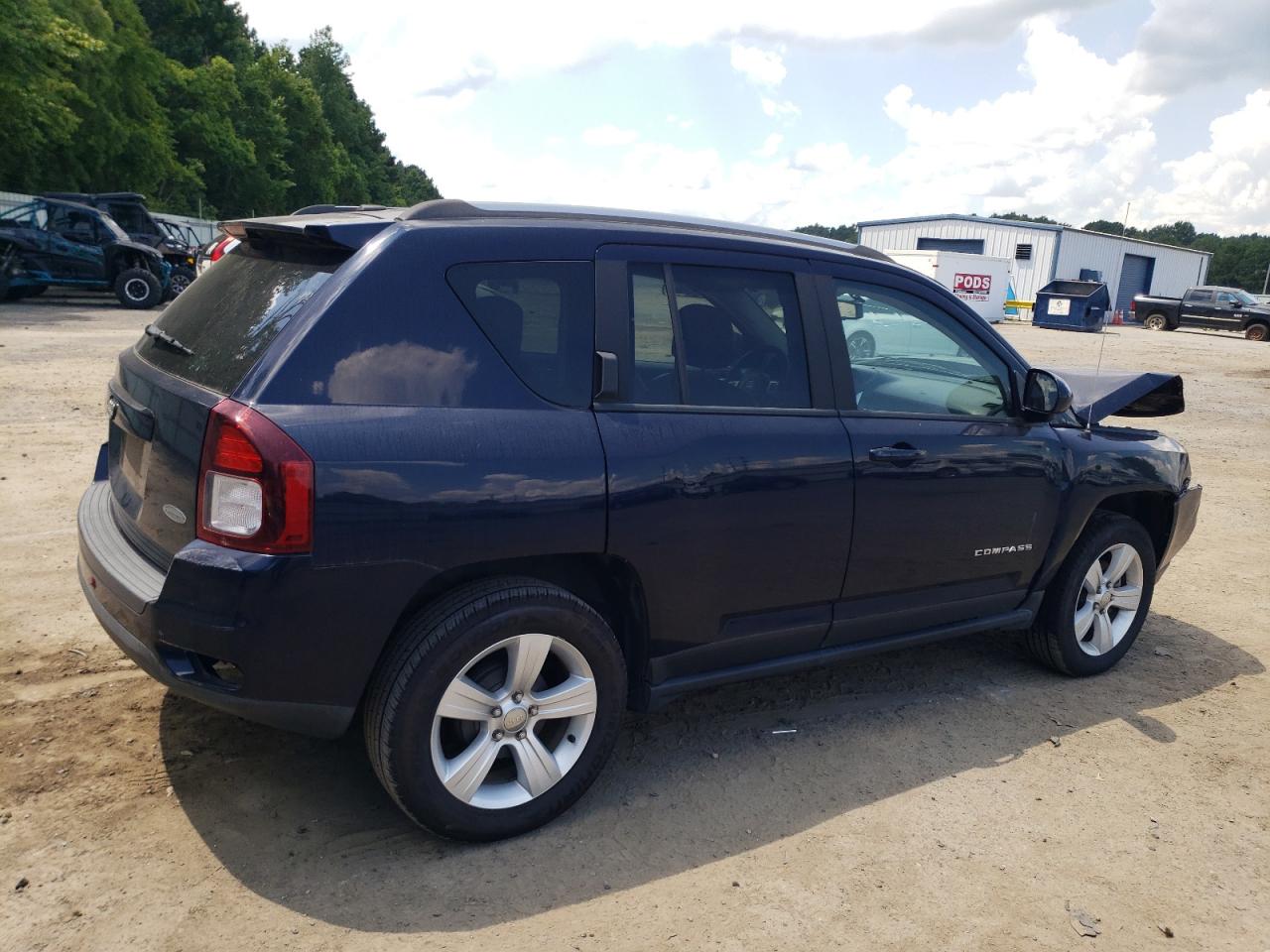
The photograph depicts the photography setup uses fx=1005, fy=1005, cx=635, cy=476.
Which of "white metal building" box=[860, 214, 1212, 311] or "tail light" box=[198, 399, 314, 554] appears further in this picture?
"white metal building" box=[860, 214, 1212, 311]

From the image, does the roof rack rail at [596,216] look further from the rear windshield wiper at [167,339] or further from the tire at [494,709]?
the tire at [494,709]

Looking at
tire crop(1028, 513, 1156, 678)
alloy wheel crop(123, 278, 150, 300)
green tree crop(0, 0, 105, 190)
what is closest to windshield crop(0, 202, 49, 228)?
alloy wheel crop(123, 278, 150, 300)

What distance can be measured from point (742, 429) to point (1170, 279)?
2615 inches

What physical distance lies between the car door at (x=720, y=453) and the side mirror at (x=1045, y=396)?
3.32ft

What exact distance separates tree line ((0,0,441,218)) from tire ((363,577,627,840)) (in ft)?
94.5

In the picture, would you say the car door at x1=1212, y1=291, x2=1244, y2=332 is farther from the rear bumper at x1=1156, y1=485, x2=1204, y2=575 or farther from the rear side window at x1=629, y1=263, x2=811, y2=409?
the rear side window at x1=629, y1=263, x2=811, y2=409

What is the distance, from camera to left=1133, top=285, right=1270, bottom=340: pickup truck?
1489 inches

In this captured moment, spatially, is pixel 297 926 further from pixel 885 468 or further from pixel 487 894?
pixel 885 468

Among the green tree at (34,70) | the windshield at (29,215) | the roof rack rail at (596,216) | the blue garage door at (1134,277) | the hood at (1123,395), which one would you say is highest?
the green tree at (34,70)

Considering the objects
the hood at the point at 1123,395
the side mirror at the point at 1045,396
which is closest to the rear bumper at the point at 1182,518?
the hood at the point at 1123,395

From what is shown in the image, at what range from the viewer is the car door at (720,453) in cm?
317

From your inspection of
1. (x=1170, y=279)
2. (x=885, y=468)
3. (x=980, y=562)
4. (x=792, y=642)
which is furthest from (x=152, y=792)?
(x=1170, y=279)

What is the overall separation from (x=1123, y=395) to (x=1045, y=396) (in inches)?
35.1

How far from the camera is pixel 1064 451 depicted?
428 centimetres
